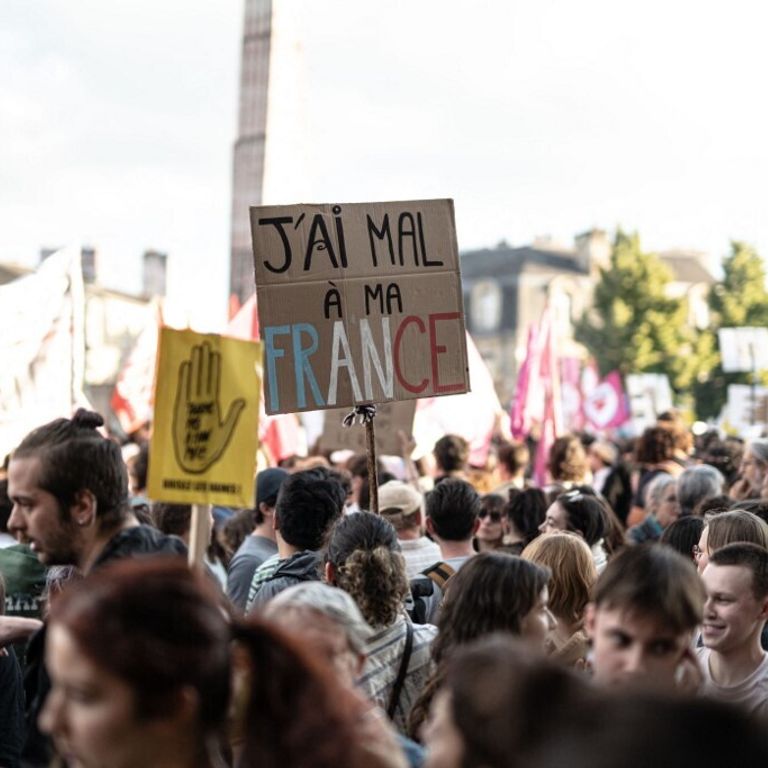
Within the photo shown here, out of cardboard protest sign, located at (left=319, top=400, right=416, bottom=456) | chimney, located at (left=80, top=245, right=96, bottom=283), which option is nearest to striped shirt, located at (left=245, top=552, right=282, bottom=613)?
cardboard protest sign, located at (left=319, top=400, right=416, bottom=456)

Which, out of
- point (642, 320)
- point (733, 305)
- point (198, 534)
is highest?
point (733, 305)

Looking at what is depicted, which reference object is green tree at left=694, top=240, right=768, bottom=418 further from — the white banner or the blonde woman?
the blonde woman

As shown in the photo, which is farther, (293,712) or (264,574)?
(264,574)

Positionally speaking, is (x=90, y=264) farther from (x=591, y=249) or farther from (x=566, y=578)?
(x=566, y=578)

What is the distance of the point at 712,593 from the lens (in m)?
4.18

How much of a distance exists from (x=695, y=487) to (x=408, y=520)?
7.13ft

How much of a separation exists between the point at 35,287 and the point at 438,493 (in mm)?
3387

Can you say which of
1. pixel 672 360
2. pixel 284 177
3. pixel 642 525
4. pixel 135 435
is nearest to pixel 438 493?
pixel 642 525

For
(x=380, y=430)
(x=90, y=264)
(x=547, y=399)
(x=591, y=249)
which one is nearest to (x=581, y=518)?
(x=380, y=430)

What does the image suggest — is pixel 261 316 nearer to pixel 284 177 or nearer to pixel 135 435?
pixel 135 435

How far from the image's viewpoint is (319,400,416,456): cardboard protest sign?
10.4 metres

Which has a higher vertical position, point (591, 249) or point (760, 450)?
point (591, 249)

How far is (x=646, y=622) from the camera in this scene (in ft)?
10.5

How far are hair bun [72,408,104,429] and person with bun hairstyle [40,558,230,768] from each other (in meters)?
1.42
